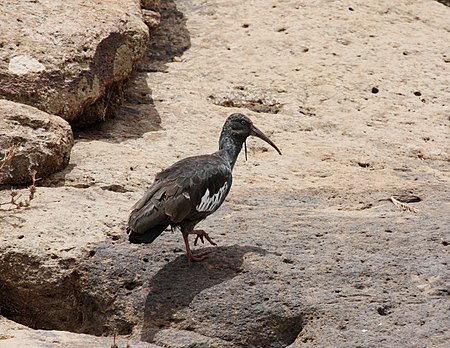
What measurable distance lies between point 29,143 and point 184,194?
2237mm

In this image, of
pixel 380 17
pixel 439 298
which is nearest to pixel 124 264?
pixel 439 298

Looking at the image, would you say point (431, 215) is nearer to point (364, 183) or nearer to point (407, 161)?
point (364, 183)

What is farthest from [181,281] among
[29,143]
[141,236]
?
[29,143]

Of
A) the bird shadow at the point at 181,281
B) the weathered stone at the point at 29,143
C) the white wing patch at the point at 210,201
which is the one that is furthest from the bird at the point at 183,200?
the weathered stone at the point at 29,143

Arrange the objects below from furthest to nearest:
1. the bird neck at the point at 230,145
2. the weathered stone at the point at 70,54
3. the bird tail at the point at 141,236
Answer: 1. the weathered stone at the point at 70,54
2. the bird neck at the point at 230,145
3. the bird tail at the point at 141,236

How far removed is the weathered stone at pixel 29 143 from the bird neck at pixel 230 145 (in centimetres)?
163

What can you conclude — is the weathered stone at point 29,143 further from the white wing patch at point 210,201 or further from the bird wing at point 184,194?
the white wing patch at point 210,201

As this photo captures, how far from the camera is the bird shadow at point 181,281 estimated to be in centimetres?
799

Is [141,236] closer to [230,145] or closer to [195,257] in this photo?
[195,257]

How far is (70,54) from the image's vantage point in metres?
11.1

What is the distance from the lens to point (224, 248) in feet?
28.3

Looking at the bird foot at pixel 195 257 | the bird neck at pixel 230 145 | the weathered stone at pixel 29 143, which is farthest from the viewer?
the weathered stone at pixel 29 143

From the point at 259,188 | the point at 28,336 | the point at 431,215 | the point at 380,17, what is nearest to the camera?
the point at 28,336

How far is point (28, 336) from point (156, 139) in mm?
3930
